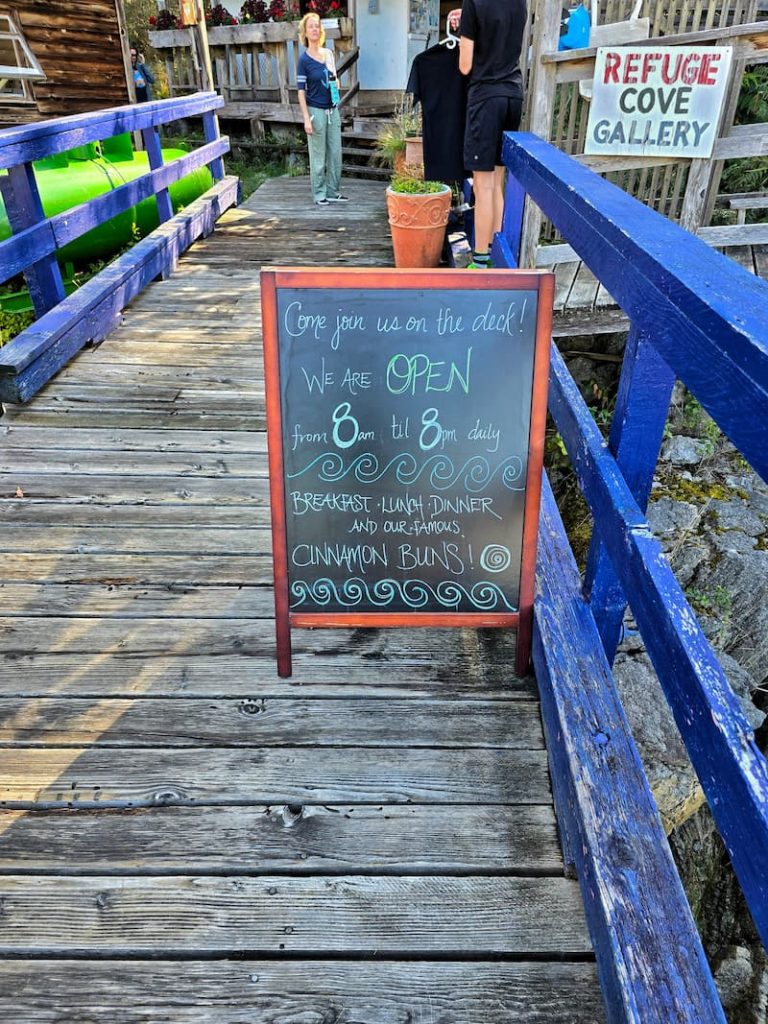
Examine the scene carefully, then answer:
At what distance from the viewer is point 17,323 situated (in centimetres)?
712

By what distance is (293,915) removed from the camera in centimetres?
155

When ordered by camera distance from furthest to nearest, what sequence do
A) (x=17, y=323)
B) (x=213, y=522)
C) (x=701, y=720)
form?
1. (x=17, y=323)
2. (x=213, y=522)
3. (x=701, y=720)

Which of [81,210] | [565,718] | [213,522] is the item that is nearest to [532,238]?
[81,210]

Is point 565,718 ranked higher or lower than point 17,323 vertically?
higher

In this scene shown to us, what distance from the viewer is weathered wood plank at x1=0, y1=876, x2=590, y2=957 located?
1.50 m

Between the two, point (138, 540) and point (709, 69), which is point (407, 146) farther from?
point (138, 540)

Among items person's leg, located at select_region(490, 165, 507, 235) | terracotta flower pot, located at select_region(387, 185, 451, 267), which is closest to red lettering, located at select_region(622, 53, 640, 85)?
person's leg, located at select_region(490, 165, 507, 235)

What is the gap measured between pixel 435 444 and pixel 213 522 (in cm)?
123

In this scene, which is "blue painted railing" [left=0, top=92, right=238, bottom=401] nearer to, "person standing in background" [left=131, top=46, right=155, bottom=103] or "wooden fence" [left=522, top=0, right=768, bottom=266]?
"wooden fence" [left=522, top=0, right=768, bottom=266]

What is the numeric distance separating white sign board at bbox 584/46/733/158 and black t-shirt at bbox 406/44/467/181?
2.65 feet

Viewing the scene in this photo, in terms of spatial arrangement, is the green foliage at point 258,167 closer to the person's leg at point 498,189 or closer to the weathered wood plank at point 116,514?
Answer: the person's leg at point 498,189

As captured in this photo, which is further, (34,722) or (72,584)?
(72,584)

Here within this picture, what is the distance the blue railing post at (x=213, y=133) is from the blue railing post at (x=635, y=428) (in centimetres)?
731

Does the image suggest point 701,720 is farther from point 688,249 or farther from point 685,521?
point 685,521
